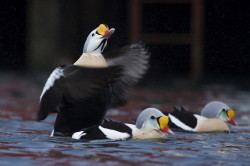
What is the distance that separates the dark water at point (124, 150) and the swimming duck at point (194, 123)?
347mm

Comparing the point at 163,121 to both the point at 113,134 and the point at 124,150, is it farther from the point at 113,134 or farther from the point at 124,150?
the point at 124,150

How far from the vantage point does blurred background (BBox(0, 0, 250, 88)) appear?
14766mm

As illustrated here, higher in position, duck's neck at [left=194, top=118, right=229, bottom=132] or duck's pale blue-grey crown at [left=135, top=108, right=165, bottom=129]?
duck's pale blue-grey crown at [left=135, top=108, right=165, bottom=129]

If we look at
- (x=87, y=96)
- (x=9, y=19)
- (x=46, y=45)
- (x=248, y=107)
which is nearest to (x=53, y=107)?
(x=87, y=96)

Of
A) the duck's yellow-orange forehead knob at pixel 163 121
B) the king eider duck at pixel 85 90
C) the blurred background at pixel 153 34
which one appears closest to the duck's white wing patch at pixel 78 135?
the king eider duck at pixel 85 90

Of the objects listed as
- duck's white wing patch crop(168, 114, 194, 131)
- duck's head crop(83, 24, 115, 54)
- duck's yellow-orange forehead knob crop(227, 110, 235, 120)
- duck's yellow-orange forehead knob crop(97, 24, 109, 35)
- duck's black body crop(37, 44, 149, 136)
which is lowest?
duck's white wing patch crop(168, 114, 194, 131)

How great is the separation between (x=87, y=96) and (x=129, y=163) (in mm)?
1380

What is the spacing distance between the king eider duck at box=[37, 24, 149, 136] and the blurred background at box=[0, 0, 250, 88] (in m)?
5.76

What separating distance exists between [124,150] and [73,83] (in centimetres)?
86

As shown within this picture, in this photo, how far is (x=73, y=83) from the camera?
25.8 ft

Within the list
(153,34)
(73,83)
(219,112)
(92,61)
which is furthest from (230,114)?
(153,34)

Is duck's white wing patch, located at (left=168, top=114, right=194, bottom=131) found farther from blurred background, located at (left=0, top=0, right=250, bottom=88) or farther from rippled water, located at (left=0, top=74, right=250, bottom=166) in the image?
blurred background, located at (left=0, top=0, right=250, bottom=88)

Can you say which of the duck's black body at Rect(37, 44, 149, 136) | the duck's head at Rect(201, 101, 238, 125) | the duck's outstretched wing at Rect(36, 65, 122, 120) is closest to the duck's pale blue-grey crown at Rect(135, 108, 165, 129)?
the duck's black body at Rect(37, 44, 149, 136)

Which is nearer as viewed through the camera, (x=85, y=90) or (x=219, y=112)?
(x=85, y=90)
